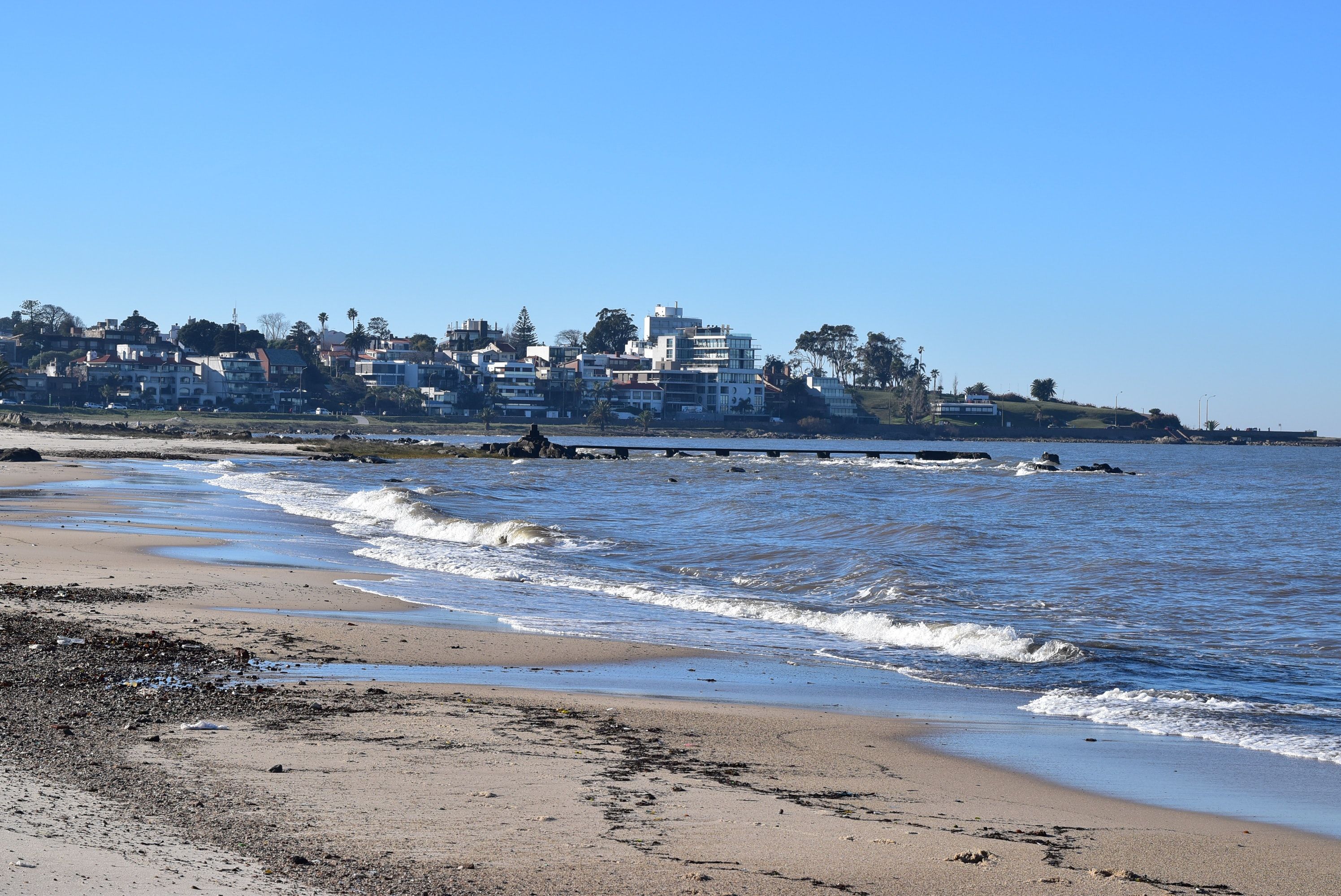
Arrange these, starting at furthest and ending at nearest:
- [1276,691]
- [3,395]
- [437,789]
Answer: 1. [3,395]
2. [1276,691]
3. [437,789]

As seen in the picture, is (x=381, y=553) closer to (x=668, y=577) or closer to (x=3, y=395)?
(x=668, y=577)

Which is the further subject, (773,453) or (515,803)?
(773,453)

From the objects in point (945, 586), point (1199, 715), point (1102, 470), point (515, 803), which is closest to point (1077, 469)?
point (1102, 470)

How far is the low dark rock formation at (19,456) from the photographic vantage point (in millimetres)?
45281

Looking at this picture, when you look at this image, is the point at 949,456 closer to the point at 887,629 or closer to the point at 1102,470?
the point at 1102,470

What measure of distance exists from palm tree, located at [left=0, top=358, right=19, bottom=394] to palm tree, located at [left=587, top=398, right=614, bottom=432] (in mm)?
71323

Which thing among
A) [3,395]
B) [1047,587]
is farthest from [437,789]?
[3,395]

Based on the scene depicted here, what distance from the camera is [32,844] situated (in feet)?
15.9

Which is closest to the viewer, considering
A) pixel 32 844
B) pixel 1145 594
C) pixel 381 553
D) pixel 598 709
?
pixel 32 844

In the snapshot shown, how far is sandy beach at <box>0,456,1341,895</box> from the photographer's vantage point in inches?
201

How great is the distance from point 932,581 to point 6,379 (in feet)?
346

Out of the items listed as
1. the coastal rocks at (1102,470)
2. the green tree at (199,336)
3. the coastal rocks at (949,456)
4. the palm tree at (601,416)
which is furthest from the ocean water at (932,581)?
the green tree at (199,336)

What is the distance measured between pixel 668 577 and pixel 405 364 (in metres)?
152

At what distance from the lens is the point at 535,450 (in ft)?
268
